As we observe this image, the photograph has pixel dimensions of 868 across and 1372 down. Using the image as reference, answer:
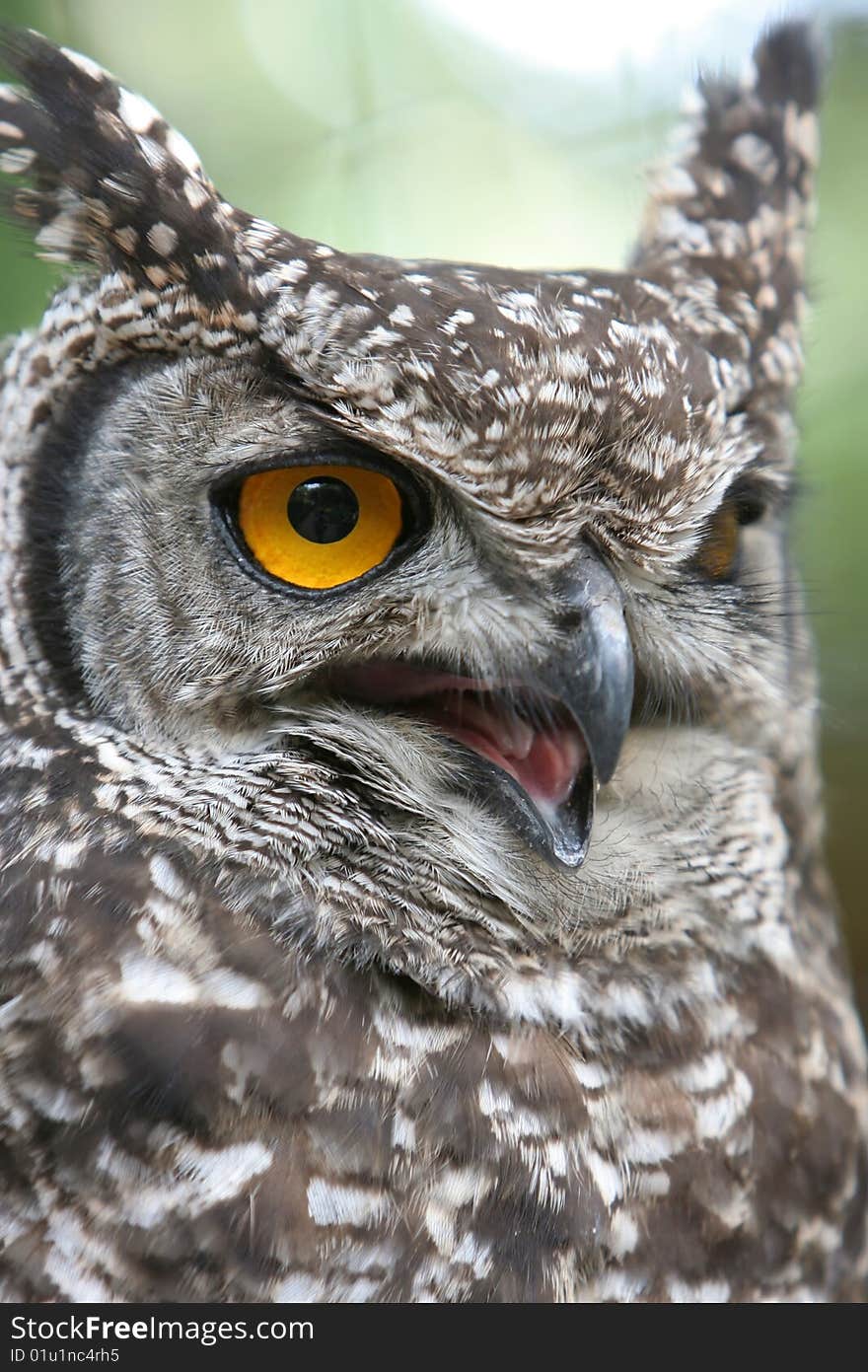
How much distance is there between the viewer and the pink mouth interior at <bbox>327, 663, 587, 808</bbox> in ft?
3.78

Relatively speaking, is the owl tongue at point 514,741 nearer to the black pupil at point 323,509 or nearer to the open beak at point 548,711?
the open beak at point 548,711

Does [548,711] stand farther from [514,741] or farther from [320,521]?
[320,521]

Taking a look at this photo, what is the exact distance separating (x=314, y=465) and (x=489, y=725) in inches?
12.7

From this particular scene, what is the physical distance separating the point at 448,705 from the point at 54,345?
540mm

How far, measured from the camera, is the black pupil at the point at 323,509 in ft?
3.44

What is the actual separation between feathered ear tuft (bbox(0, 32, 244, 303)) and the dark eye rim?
6.5 inches

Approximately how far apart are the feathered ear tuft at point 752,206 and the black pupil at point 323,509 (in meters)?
0.55

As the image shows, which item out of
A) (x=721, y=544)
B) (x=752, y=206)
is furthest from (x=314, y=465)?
(x=752, y=206)

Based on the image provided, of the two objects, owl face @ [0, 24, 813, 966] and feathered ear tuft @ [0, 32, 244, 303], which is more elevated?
feathered ear tuft @ [0, 32, 244, 303]

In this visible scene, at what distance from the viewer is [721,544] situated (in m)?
1.26

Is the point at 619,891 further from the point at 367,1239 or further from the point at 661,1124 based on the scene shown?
the point at 367,1239

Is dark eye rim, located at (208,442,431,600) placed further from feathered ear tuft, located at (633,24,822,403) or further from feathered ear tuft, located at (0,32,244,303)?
feathered ear tuft, located at (633,24,822,403)

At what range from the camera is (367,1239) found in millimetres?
1067

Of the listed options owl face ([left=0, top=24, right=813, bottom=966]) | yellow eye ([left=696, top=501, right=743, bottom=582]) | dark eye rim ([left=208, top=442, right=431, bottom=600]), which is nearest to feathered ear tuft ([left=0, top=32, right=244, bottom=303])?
owl face ([left=0, top=24, right=813, bottom=966])
